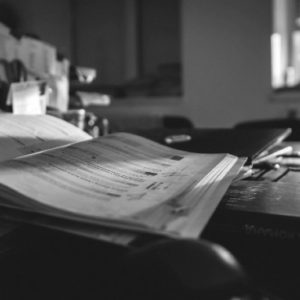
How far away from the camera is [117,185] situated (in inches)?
15.8

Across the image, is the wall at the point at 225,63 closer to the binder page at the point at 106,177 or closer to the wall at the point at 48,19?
the wall at the point at 48,19

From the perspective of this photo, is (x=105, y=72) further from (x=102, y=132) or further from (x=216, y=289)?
(x=216, y=289)

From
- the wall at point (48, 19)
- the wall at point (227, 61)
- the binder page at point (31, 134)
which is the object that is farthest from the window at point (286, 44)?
the binder page at point (31, 134)

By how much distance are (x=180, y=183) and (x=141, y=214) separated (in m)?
0.12

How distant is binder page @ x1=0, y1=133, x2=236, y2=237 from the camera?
0.33m

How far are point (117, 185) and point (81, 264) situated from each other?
0.35 feet

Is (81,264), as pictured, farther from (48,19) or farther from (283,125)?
(48,19)

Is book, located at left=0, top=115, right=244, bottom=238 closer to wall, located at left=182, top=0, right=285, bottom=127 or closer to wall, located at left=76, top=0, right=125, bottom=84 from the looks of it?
wall, located at left=182, top=0, right=285, bottom=127

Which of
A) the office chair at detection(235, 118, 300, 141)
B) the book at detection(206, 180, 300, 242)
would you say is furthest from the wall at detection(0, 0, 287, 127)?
the book at detection(206, 180, 300, 242)

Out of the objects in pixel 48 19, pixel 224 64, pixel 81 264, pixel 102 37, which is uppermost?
pixel 48 19

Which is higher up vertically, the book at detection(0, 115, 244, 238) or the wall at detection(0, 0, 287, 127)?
the wall at detection(0, 0, 287, 127)

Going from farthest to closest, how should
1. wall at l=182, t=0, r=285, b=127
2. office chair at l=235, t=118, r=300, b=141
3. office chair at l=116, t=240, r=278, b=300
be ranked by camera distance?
wall at l=182, t=0, r=285, b=127 < office chair at l=235, t=118, r=300, b=141 < office chair at l=116, t=240, r=278, b=300

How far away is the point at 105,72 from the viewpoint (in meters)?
3.67

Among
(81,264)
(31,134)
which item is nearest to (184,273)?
(81,264)
